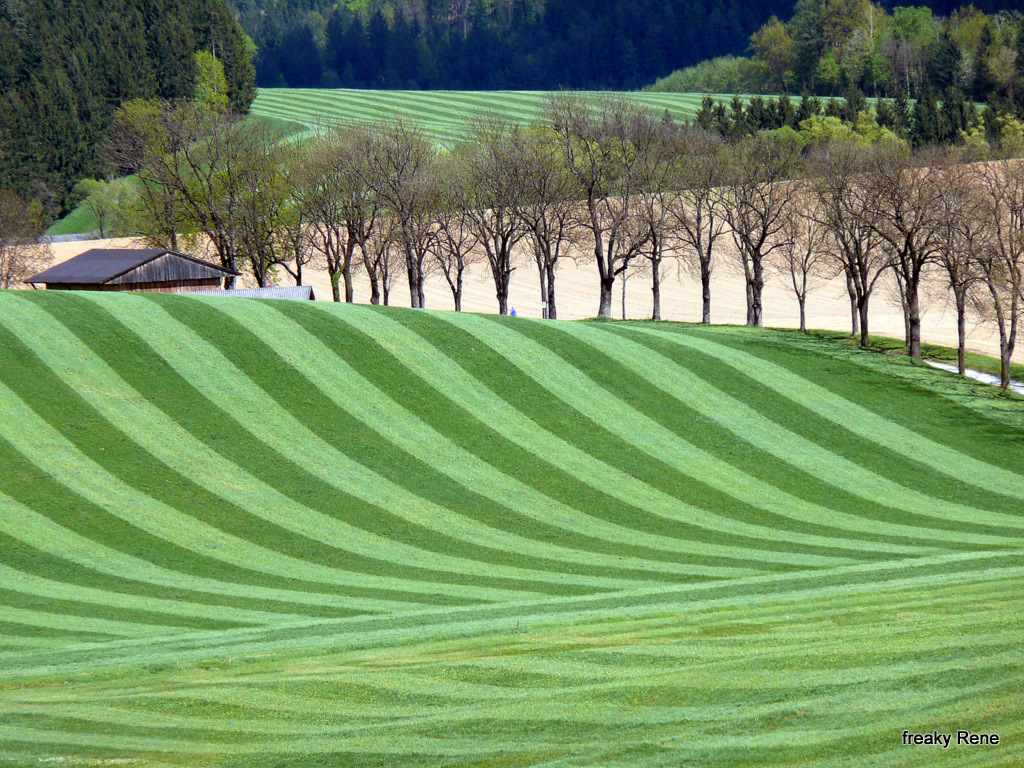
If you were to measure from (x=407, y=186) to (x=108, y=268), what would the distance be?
22948mm

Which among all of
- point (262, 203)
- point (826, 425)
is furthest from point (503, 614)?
point (262, 203)

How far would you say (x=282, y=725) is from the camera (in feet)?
50.1

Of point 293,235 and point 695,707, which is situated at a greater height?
point 293,235

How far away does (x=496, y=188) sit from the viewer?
76.7m

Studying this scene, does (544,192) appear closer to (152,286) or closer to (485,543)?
(152,286)

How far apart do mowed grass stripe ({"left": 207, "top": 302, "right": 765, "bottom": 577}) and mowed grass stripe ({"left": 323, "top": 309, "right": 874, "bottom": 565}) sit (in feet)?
2.36

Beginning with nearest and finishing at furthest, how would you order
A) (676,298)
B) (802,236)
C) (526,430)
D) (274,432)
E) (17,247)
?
1. (274,432)
2. (526,430)
3. (802,236)
4. (17,247)
5. (676,298)

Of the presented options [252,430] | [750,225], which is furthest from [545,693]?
[750,225]

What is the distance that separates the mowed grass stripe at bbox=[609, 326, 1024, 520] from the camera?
3997cm

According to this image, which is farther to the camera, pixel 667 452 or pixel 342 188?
pixel 342 188

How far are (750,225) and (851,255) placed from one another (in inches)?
622

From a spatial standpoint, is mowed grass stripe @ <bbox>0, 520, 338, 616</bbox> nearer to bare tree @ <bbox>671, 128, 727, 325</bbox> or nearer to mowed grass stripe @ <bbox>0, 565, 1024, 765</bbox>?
Answer: mowed grass stripe @ <bbox>0, 565, 1024, 765</bbox>

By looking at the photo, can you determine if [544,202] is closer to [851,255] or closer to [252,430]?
[851,255]

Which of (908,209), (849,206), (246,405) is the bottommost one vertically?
(246,405)
